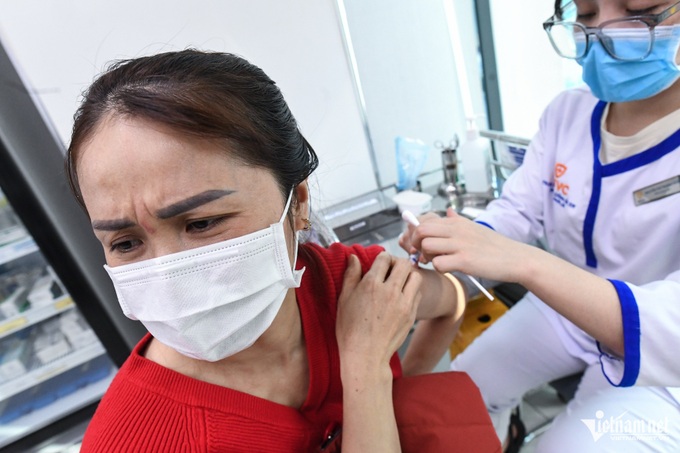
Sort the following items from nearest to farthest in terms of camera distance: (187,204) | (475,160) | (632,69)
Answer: (187,204)
(632,69)
(475,160)

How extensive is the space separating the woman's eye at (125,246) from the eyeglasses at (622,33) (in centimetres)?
114

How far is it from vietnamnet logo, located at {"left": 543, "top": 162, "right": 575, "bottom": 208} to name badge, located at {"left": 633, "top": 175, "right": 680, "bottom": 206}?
0.17m

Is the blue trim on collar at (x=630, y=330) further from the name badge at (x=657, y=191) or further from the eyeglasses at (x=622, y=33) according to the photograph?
the eyeglasses at (x=622, y=33)

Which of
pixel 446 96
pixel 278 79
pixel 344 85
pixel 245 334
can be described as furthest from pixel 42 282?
pixel 446 96

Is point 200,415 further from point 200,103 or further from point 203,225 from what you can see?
point 200,103

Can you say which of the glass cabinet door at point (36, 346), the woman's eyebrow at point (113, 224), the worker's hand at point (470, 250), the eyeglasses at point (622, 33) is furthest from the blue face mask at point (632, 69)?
the glass cabinet door at point (36, 346)

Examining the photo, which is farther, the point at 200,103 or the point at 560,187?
the point at 560,187

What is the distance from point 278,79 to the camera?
1639 mm

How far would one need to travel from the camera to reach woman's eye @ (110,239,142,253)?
25.1 inches

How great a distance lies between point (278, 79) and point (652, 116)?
136 centimetres

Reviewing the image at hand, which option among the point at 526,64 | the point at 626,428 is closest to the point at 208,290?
the point at 626,428

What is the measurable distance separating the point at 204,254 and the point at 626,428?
3.53 feet

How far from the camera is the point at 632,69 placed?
0.86 m

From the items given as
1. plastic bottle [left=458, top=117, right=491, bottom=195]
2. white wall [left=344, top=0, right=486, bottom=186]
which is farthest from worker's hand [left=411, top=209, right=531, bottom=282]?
white wall [left=344, top=0, right=486, bottom=186]
